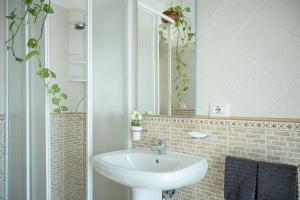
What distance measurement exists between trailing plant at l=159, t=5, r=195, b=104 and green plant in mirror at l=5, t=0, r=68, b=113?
969mm

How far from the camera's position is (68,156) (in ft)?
7.51

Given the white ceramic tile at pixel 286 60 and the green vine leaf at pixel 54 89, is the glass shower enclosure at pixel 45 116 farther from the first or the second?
the white ceramic tile at pixel 286 60

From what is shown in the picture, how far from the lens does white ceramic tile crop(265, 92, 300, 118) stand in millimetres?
1332

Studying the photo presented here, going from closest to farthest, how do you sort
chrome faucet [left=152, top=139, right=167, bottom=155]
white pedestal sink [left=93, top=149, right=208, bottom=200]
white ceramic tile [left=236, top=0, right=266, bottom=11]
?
white pedestal sink [left=93, top=149, right=208, bottom=200] → white ceramic tile [left=236, top=0, right=266, bottom=11] → chrome faucet [left=152, top=139, right=167, bottom=155]

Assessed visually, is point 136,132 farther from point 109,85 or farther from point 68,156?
point 68,156

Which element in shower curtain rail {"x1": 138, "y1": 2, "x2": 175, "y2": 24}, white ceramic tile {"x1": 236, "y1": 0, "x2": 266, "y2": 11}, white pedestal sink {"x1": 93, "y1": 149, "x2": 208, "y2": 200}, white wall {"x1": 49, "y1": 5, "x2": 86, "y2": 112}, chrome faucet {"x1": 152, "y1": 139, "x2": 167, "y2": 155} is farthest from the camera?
white wall {"x1": 49, "y1": 5, "x2": 86, "y2": 112}

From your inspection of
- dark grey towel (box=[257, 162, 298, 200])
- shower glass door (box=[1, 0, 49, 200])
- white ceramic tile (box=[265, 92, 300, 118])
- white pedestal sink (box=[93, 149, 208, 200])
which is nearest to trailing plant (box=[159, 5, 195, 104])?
white pedestal sink (box=[93, 149, 208, 200])

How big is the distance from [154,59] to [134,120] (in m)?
0.52

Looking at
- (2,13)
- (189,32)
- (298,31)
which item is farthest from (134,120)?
(2,13)

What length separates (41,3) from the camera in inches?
78.4

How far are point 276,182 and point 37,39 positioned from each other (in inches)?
80.2

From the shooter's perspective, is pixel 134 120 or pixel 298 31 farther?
pixel 134 120

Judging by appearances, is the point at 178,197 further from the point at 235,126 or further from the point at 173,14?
the point at 173,14

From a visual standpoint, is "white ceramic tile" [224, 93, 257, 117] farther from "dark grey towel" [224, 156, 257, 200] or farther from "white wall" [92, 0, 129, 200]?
"white wall" [92, 0, 129, 200]
